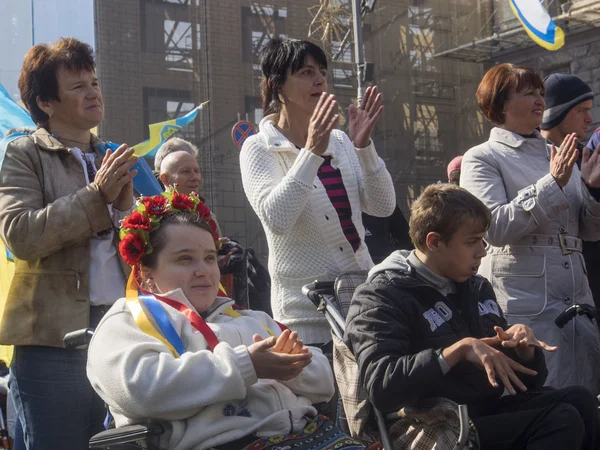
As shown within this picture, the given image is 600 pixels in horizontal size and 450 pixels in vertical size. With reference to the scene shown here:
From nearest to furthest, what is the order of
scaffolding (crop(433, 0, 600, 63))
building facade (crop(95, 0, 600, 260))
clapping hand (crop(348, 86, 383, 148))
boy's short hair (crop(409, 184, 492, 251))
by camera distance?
1. boy's short hair (crop(409, 184, 492, 251))
2. clapping hand (crop(348, 86, 383, 148))
3. scaffolding (crop(433, 0, 600, 63))
4. building facade (crop(95, 0, 600, 260))

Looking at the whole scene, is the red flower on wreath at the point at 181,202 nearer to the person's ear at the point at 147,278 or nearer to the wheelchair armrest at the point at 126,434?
the person's ear at the point at 147,278

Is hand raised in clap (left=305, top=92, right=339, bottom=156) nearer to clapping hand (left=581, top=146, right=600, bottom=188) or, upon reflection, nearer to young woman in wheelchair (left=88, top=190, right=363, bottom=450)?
young woman in wheelchair (left=88, top=190, right=363, bottom=450)

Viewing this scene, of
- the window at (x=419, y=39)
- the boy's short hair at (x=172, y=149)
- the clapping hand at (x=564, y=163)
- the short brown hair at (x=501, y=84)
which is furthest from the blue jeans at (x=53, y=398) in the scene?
the window at (x=419, y=39)

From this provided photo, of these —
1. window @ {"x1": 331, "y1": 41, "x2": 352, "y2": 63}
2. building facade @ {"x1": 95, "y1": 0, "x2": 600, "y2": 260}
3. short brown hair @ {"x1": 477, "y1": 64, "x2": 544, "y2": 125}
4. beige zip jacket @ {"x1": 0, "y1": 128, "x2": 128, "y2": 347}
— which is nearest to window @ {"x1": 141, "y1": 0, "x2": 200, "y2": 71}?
building facade @ {"x1": 95, "y1": 0, "x2": 600, "y2": 260}

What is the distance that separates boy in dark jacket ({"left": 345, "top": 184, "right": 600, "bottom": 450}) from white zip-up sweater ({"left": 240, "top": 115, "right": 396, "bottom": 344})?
49cm

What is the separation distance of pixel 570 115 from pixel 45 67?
9.19 feet

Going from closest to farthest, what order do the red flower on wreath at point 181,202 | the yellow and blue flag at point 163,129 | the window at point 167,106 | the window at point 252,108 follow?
the red flower on wreath at point 181,202, the yellow and blue flag at point 163,129, the window at point 167,106, the window at point 252,108

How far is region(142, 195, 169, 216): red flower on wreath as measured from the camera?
10.1 feet

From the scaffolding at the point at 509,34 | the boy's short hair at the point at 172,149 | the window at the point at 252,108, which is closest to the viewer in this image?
the boy's short hair at the point at 172,149

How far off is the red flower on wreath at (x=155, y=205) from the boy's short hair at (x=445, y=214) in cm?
98

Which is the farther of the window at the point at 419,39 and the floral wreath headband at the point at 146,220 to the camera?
the window at the point at 419,39

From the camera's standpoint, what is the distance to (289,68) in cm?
420

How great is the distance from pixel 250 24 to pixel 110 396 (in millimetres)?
21804

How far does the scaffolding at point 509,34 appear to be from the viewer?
2017cm
